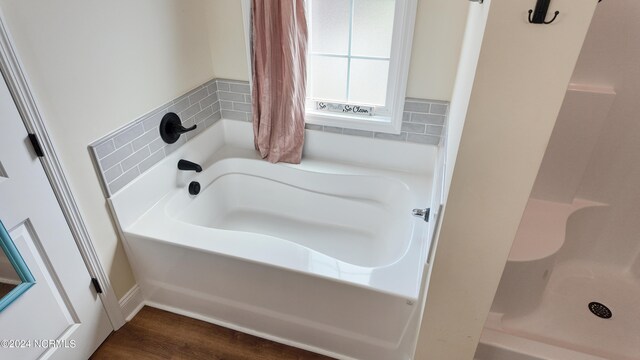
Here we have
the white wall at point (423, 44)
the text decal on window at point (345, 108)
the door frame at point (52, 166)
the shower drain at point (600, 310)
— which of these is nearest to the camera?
the door frame at point (52, 166)

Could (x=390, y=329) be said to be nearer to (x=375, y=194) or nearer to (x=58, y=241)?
(x=375, y=194)

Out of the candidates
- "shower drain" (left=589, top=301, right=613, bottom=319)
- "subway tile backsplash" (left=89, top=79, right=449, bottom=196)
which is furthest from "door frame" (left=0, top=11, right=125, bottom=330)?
"shower drain" (left=589, top=301, right=613, bottom=319)

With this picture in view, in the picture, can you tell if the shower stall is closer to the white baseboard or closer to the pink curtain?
the pink curtain

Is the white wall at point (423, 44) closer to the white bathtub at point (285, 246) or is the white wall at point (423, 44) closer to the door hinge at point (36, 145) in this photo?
the white bathtub at point (285, 246)

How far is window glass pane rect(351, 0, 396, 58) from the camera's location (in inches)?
70.7

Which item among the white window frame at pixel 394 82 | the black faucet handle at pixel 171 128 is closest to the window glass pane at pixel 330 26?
the white window frame at pixel 394 82

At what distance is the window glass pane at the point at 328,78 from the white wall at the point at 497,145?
115 centimetres

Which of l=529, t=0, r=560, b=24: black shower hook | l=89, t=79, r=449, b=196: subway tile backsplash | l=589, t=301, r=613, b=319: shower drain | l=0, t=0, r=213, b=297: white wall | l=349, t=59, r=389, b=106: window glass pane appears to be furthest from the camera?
l=349, t=59, r=389, b=106: window glass pane

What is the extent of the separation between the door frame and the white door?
2 centimetres

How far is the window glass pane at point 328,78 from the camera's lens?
2010 mm

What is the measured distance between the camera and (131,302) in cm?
182

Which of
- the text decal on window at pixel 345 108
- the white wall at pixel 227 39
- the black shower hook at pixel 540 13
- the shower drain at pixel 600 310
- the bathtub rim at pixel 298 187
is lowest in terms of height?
the shower drain at pixel 600 310

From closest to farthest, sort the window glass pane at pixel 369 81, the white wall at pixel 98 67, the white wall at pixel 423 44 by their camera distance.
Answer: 1. the white wall at pixel 98 67
2. the white wall at pixel 423 44
3. the window glass pane at pixel 369 81

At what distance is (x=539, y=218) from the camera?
6.14ft
